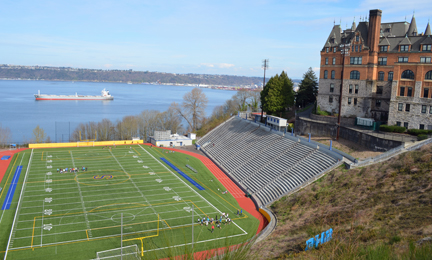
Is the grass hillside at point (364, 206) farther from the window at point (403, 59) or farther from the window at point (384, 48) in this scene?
the window at point (384, 48)

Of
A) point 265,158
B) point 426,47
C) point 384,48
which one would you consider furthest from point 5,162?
point 426,47

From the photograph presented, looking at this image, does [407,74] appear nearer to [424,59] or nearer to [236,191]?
[424,59]

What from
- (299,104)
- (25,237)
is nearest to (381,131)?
(299,104)

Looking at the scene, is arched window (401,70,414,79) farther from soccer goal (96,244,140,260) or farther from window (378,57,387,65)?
soccer goal (96,244,140,260)

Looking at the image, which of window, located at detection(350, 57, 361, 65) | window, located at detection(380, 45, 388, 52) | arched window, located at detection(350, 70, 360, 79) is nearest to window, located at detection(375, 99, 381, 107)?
arched window, located at detection(350, 70, 360, 79)

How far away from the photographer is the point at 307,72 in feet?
247

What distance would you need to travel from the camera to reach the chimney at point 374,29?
49734 mm

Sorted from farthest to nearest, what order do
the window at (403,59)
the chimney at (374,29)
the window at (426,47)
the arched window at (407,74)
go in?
the chimney at (374,29) < the window at (403,59) < the window at (426,47) < the arched window at (407,74)

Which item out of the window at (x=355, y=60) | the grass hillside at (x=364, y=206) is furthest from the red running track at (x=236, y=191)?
the window at (x=355, y=60)

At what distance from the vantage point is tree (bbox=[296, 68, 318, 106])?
7392cm

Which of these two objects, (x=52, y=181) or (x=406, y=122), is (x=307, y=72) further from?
(x=52, y=181)

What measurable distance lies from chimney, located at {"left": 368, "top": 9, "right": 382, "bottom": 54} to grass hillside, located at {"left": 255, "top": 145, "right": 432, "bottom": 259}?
2312 centimetres

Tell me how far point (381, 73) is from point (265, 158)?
22.8 meters

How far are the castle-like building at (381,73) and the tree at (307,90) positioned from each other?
16.0m
